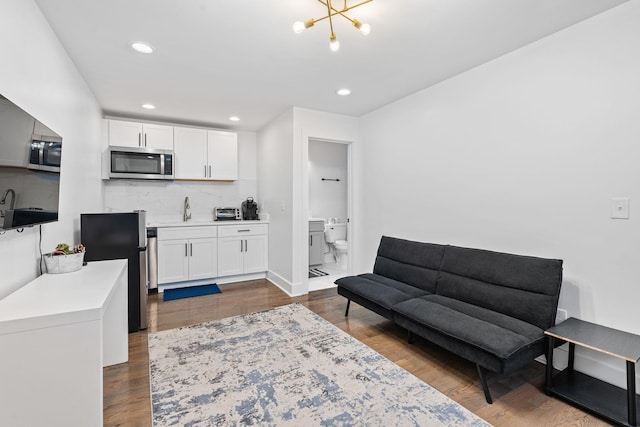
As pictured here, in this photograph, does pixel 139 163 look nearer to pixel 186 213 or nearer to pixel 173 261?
pixel 186 213

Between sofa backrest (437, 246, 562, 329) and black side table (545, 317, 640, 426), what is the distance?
177 mm

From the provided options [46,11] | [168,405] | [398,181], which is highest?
[46,11]

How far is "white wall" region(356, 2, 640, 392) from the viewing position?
1.90 m

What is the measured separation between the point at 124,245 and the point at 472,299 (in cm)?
320

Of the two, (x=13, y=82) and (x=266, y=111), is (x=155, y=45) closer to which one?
(x=13, y=82)

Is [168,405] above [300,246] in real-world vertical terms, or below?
below

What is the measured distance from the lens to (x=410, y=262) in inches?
121

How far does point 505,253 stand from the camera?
2.44 m

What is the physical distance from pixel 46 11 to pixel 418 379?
3.55 m

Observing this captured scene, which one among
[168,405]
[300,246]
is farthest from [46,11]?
[300,246]

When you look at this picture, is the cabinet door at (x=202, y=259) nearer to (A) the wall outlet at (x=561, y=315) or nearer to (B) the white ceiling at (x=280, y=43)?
(B) the white ceiling at (x=280, y=43)

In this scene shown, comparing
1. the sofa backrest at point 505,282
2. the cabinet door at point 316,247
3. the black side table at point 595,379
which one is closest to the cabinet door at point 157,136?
the cabinet door at point 316,247

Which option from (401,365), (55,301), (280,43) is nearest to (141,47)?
(280,43)

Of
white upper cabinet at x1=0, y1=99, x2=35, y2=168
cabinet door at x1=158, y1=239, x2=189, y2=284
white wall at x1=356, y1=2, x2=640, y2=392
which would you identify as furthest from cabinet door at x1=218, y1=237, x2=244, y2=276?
white upper cabinet at x1=0, y1=99, x2=35, y2=168
